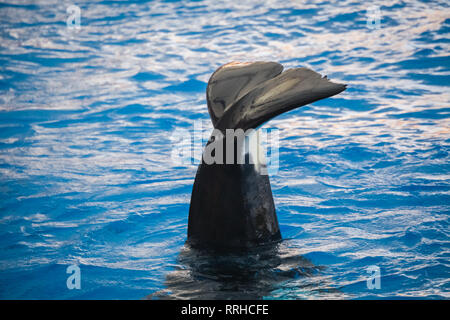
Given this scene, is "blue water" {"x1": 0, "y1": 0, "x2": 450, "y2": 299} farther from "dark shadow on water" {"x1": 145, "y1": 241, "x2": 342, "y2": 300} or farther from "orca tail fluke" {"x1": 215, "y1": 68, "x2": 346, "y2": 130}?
"orca tail fluke" {"x1": 215, "y1": 68, "x2": 346, "y2": 130}

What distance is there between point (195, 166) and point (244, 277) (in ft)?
10.8

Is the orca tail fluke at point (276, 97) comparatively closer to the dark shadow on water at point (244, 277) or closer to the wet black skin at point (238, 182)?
the wet black skin at point (238, 182)

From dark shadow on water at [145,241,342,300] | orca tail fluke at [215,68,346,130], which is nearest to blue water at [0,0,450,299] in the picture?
dark shadow on water at [145,241,342,300]

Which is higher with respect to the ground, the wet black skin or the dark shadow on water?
the wet black skin

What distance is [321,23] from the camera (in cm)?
1126

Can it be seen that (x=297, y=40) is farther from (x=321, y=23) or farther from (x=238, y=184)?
(x=238, y=184)

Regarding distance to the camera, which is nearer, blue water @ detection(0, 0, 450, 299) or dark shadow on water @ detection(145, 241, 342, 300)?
dark shadow on water @ detection(145, 241, 342, 300)

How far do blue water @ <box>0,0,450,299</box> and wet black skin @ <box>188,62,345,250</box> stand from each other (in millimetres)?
130

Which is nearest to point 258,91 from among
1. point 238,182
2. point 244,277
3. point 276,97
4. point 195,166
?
point 276,97

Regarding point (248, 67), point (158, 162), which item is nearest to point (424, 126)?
point (158, 162)

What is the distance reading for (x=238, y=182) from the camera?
3.32 m

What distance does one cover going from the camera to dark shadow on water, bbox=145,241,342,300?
10.5 feet

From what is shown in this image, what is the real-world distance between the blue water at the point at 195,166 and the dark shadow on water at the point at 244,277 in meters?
0.01

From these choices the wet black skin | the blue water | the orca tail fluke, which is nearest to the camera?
the orca tail fluke
